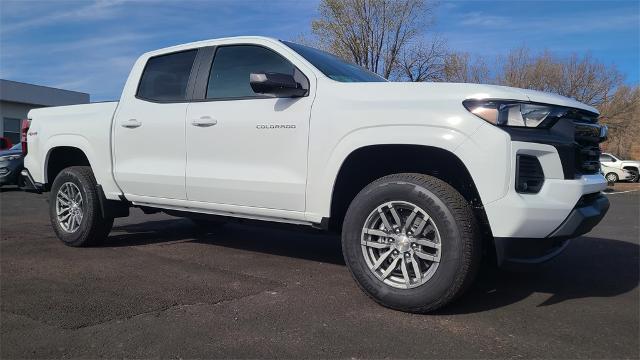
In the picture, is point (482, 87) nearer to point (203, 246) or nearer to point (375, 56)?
point (203, 246)

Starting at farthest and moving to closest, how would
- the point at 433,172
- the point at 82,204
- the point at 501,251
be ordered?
the point at 82,204 < the point at 433,172 < the point at 501,251

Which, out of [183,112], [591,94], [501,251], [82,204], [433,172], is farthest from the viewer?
[591,94]

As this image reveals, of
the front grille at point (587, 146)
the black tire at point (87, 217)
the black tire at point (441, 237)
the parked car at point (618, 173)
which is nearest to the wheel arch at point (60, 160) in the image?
the black tire at point (87, 217)

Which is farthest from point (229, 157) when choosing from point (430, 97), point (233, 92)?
point (430, 97)

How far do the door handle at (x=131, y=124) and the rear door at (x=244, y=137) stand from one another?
2.42 ft

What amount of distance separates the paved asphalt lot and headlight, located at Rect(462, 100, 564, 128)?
1.29 m

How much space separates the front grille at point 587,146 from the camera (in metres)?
3.57

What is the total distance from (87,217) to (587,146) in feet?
16.1

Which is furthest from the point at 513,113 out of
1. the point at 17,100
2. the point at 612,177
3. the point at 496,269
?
the point at 17,100

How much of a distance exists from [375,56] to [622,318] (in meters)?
23.3

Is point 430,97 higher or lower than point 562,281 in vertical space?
higher

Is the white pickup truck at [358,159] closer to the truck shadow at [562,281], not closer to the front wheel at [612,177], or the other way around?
the truck shadow at [562,281]

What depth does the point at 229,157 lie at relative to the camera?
454 cm

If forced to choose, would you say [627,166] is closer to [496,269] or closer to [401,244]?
[496,269]
